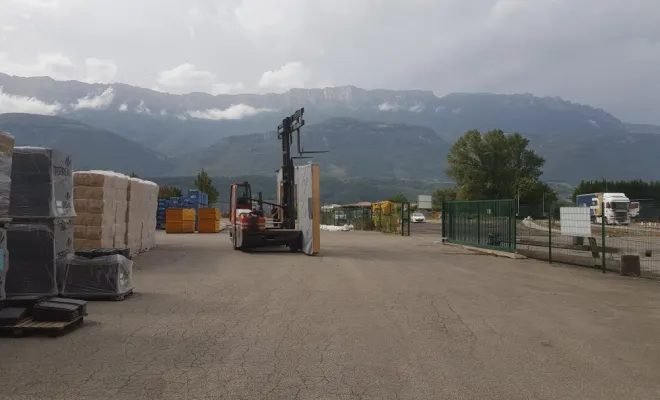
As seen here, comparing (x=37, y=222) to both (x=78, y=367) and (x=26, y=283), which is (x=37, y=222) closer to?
(x=26, y=283)

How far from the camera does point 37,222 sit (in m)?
9.20

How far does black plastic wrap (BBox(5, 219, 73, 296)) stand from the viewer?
8.88 meters

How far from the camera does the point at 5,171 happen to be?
25.4 ft

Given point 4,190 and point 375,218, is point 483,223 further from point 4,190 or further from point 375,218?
point 375,218

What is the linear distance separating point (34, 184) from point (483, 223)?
16.2 m

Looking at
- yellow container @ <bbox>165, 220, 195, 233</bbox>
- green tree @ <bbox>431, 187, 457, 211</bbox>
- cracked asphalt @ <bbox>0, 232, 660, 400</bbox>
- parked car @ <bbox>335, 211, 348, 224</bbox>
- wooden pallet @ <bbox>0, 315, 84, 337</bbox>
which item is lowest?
cracked asphalt @ <bbox>0, 232, 660, 400</bbox>

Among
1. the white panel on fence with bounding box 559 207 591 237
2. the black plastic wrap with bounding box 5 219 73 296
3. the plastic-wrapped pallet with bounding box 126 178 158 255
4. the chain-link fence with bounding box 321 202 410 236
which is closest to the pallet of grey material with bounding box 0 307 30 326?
the black plastic wrap with bounding box 5 219 73 296

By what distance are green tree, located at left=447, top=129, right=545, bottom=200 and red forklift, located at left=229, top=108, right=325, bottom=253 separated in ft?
205

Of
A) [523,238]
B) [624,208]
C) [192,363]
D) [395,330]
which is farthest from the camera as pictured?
[624,208]

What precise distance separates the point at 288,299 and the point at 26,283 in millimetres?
4232

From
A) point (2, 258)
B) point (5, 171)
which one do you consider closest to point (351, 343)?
point (2, 258)

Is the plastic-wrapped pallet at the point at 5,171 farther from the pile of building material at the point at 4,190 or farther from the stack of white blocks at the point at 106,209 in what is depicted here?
the stack of white blocks at the point at 106,209

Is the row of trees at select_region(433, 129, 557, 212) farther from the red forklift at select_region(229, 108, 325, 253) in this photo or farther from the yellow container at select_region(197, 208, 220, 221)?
the red forklift at select_region(229, 108, 325, 253)

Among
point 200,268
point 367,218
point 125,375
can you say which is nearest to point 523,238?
point 200,268
